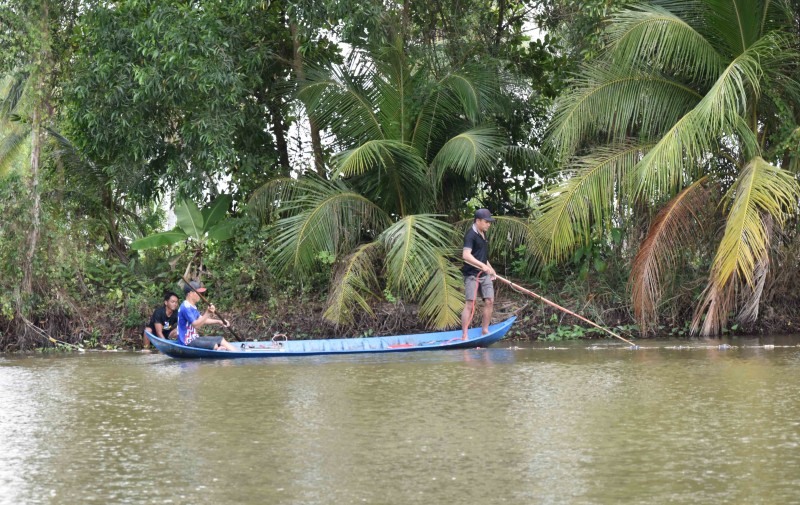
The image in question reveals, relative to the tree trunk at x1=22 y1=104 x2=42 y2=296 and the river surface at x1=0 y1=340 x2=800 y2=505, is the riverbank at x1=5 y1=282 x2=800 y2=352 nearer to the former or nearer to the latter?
the tree trunk at x1=22 y1=104 x2=42 y2=296

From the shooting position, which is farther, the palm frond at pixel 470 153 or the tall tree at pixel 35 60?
the tall tree at pixel 35 60

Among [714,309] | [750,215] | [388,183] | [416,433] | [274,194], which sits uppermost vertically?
[388,183]

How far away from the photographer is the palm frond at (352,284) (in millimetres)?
15125

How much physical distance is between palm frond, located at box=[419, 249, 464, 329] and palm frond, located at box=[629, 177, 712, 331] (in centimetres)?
237

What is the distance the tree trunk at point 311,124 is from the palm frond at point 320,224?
125 centimetres

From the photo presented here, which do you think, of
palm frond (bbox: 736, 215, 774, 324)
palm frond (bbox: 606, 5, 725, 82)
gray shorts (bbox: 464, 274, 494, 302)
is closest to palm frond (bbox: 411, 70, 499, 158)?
palm frond (bbox: 606, 5, 725, 82)

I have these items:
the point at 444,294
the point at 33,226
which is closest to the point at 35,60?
the point at 33,226

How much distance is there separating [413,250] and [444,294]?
0.77 m

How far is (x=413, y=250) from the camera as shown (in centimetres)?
1476

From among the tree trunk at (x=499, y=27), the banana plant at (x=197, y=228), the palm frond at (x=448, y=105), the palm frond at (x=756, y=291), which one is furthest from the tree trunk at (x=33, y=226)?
the palm frond at (x=756, y=291)

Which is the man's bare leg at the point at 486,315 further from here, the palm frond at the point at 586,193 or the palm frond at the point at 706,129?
the palm frond at the point at 706,129

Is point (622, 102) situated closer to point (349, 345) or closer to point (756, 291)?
point (756, 291)

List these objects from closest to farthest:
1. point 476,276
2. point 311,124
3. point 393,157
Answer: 1. point 476,276
2. point 393,157
3. point 311,124

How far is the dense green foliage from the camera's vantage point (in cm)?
1442
